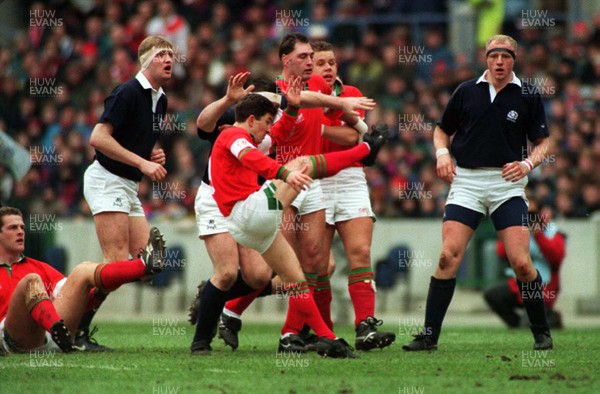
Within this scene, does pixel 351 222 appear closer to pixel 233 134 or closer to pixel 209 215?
pixel 209 215

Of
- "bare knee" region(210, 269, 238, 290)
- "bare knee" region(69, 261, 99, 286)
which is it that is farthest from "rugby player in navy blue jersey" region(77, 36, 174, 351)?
"bare knee" region(210, 269, 238, 290)

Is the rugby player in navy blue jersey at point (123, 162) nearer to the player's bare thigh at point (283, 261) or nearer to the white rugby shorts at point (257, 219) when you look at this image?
the white rugby shorts at point (257, 219)

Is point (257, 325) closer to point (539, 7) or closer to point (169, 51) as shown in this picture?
point (169, 51)

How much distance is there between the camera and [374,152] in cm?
1012

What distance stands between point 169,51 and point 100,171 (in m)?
1.10

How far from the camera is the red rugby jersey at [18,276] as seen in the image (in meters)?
9.87

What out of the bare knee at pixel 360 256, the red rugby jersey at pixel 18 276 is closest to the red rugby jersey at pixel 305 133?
the bare knee at pixel 360 256

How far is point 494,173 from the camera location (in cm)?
996

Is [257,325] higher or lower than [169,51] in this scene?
lower

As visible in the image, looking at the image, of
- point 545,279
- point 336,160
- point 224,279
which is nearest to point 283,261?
point 224,279

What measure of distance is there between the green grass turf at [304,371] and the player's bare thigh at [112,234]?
2.54 feet

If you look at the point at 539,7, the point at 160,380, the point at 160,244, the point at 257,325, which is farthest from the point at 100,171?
the point at 539,7

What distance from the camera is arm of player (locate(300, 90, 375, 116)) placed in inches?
377

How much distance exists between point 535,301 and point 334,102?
7.12ft
